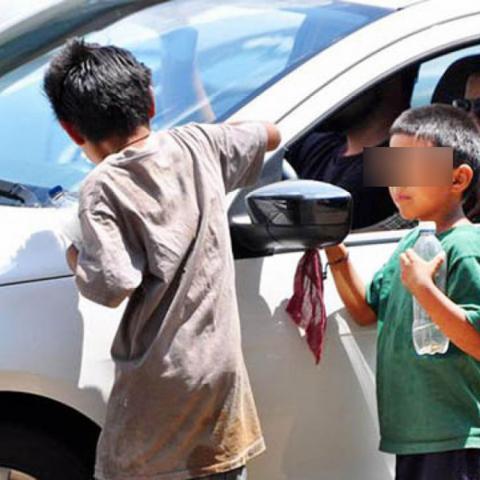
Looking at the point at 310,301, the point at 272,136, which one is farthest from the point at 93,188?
the point at 310,301

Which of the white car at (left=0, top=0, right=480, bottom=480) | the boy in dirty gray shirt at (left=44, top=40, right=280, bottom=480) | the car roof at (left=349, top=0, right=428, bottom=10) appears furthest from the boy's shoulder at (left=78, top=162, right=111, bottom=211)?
the car roof at (left=349, top=0, right=428, bottom=10)

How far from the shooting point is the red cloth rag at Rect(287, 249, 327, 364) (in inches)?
117

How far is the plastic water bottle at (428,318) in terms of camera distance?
9.05 feet

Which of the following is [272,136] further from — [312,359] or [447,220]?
[312,359]

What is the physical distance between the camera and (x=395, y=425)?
2924 mm

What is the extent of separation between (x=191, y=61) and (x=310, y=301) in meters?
0.78

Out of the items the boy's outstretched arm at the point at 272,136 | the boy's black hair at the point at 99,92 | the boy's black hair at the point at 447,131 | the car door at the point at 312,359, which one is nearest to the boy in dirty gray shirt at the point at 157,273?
the boy's black hair at the point at 99,92

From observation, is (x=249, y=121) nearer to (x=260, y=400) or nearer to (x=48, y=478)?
(x=260, y=400)

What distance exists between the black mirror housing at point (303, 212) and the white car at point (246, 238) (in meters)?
0.02

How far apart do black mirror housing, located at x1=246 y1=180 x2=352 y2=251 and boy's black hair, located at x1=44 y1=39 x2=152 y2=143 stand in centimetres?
36

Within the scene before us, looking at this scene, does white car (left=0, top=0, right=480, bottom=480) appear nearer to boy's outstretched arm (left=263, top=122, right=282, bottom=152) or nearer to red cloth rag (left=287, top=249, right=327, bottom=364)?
red cloth rag (left=287, top=249, right=327, bottom=364)

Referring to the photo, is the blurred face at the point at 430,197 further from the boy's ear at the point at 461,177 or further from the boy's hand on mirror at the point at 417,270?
the boy's hand on mirror at the point at 417,270

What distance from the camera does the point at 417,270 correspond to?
8.84ft

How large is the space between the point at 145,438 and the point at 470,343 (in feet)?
2.43
